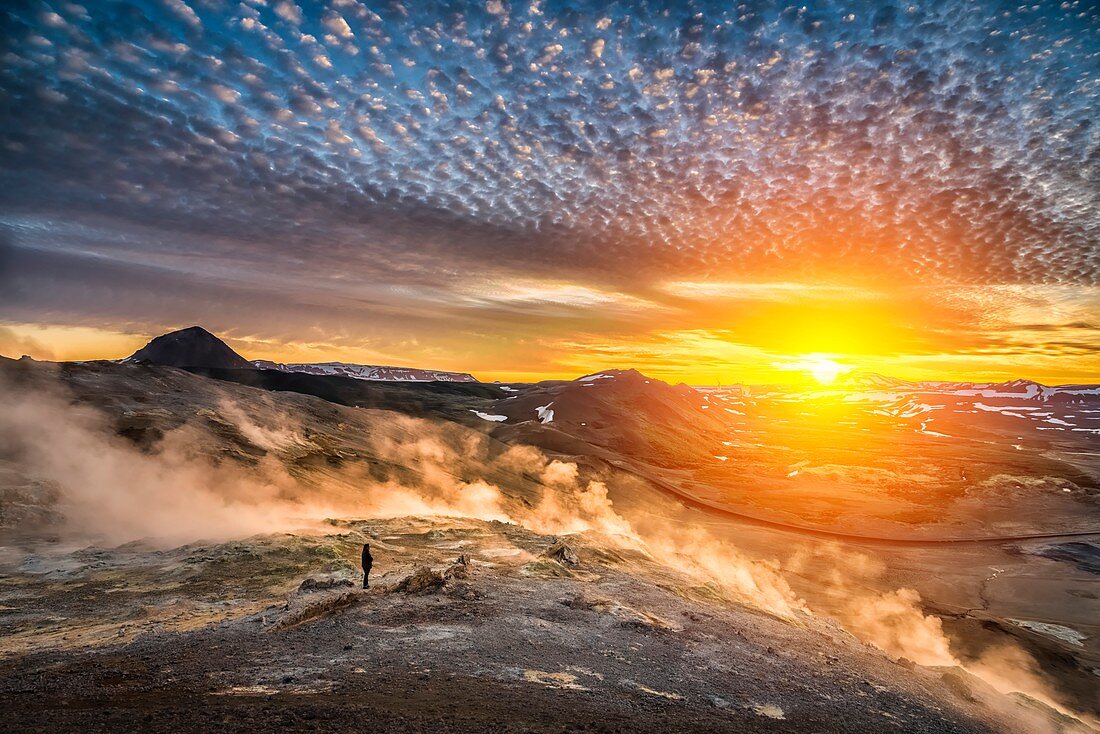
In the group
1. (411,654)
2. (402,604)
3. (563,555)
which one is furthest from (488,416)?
(411,654)

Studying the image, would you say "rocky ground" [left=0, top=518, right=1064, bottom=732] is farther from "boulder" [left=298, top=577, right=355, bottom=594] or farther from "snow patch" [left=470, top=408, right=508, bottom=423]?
"snow patch" [left=470, top=408, right=508, bottom=423]

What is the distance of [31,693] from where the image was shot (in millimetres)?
10805

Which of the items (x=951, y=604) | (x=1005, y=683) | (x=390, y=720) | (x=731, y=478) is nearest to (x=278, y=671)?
(x=390, y=720)

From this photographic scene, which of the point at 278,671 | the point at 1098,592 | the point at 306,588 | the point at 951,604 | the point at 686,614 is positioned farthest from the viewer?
the point at 1098,592

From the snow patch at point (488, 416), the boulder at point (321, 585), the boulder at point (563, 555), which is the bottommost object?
the snow patch at point (488, 416)

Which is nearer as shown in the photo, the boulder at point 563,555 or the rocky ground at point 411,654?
the rocky ground at point 411,654

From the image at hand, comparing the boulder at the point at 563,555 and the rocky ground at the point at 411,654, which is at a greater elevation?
the rocky ground at the point at 411,654

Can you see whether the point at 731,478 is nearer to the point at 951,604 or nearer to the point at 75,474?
the point at 951,604

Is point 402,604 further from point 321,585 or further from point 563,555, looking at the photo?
point 563,555

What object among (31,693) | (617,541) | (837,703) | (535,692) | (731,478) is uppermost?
(31,693)

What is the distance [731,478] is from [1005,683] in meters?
93.8

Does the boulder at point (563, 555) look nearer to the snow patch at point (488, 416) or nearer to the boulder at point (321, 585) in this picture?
the boulder at point (321, 585)

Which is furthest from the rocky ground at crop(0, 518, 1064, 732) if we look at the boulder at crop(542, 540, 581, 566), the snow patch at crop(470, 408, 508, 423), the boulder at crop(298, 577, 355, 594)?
the snow patch at crop(470, 408, 508, 423)

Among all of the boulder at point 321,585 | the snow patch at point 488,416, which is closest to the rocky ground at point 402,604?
the boulder at point 321,585
